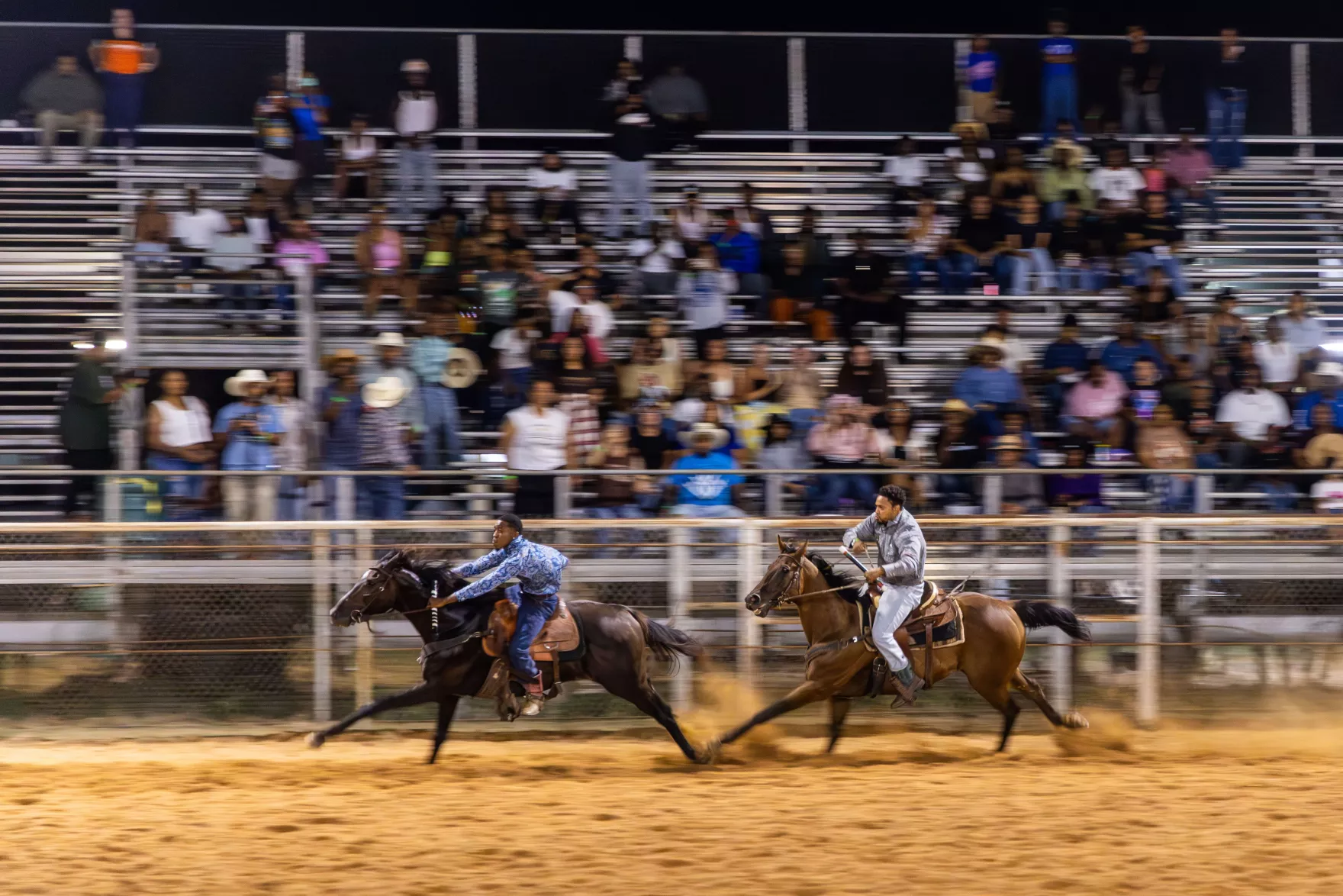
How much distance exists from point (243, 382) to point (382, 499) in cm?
200

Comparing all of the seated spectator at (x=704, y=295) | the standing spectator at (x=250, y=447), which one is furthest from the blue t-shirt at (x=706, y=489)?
the standing spectator at (x=250, y=447)

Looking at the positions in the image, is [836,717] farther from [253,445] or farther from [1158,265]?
[1158,265]

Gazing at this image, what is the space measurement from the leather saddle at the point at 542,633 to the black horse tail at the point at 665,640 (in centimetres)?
46

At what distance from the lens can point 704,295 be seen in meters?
14.8

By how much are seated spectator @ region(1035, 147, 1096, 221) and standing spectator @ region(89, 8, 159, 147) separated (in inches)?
378

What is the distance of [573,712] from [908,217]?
776 cm

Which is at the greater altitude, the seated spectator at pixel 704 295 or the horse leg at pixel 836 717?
the seated spectator at pixel 704 295

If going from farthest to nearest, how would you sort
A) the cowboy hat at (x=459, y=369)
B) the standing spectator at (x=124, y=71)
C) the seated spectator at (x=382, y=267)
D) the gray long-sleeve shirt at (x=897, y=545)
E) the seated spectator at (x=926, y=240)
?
the standing spectator at (x=124, y=71), the seated spectator at (x=926, y=240), the seated spectator at (x=382, y=267), the cowboy hat at (x=459, y=369), the gray long-sleeve shirt at (x=897, y=545)

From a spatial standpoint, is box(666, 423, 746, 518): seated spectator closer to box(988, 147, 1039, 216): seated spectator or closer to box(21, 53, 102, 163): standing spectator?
box(988, 147, 1039, 216): seated spectator

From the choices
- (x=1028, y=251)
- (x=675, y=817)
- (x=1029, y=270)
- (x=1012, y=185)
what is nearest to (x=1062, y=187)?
(x=1012, y=185)

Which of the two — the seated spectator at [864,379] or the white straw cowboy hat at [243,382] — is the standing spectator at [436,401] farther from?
the seated spectator at [864,379]

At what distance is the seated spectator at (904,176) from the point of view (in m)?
17.1

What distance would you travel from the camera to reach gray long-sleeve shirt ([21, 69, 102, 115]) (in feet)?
54.3

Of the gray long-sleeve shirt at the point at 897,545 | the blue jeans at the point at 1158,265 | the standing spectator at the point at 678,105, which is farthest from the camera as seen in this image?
the standing spectator at the point at 678,105
